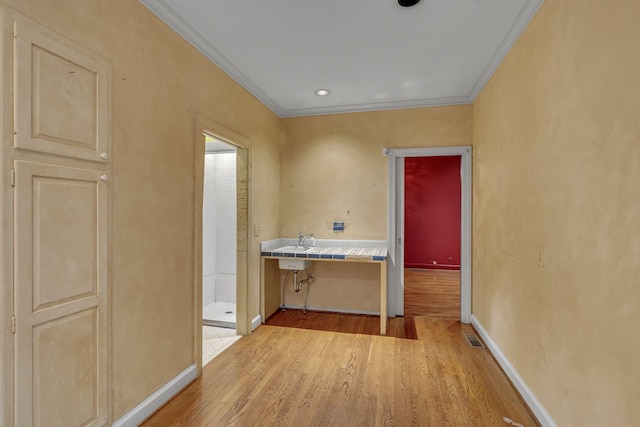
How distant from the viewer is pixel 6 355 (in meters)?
1.25

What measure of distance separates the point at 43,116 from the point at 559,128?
2612mm

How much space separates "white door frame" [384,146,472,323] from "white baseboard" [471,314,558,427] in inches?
25.5

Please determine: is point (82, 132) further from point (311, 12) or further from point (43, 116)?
point (311, 12)

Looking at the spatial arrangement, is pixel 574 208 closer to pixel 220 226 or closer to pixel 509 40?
pixel 509 40

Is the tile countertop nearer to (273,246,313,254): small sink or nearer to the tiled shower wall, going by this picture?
(273,246,313,254): small sink

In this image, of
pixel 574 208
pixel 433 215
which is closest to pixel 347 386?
pixel 574 208

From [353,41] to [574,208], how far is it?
1.90 metres

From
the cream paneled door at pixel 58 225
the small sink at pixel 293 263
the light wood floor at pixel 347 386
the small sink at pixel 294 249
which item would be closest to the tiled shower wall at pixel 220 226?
the small sink at pixel 294 249

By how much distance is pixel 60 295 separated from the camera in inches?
57.3

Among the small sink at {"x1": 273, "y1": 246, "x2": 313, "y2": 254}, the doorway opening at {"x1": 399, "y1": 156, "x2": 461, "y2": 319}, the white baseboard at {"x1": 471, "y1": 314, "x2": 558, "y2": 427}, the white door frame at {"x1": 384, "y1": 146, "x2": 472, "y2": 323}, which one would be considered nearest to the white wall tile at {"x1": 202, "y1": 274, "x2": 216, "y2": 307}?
the small sink at {"x1": 273, "y1": 246, "x2": 313, "y2": 254}

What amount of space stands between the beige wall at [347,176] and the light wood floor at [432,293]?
816 millimetres

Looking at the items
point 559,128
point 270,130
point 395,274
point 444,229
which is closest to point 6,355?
point 559,128

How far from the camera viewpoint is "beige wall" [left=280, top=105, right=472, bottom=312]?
3779mm

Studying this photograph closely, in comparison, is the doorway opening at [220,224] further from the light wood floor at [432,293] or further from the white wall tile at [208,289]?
the light wood floor at [432,293]
